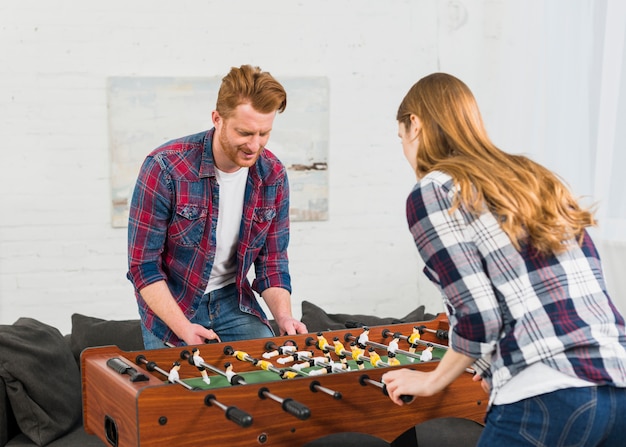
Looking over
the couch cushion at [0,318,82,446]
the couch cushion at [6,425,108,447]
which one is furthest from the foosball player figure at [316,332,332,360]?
the couch cushion at [0,318,82,446]

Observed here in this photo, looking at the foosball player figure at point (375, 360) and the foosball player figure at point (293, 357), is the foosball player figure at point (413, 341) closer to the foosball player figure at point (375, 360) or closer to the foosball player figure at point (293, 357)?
the foosball player figure at point (375, 360)

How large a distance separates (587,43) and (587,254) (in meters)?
2.47

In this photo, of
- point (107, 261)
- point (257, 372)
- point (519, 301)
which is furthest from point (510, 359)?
point (107, 261)

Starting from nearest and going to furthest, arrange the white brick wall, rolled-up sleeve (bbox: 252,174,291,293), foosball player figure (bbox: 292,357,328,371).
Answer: foosball player figure (bbox: 292,357,328,371)
rolled-up sleeve (bbox: 252,174,291,293)
the white brick wall

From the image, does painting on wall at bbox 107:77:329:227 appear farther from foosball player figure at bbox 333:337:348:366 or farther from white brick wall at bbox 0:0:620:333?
foosball player figure at bbox 333:337:348:366

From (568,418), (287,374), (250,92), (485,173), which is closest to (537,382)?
(568,418)

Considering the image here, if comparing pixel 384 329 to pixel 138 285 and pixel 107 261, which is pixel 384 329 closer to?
pixel 138 285

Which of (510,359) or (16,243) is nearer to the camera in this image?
(510,359)

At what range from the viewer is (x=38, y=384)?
10.2 feet

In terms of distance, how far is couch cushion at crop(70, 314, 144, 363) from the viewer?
352 centimetres

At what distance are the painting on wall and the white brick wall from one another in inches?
2.4

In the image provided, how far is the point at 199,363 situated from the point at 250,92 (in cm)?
89

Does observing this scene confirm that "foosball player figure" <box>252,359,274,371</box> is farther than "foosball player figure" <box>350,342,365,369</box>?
No

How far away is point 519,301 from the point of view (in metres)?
1.69
